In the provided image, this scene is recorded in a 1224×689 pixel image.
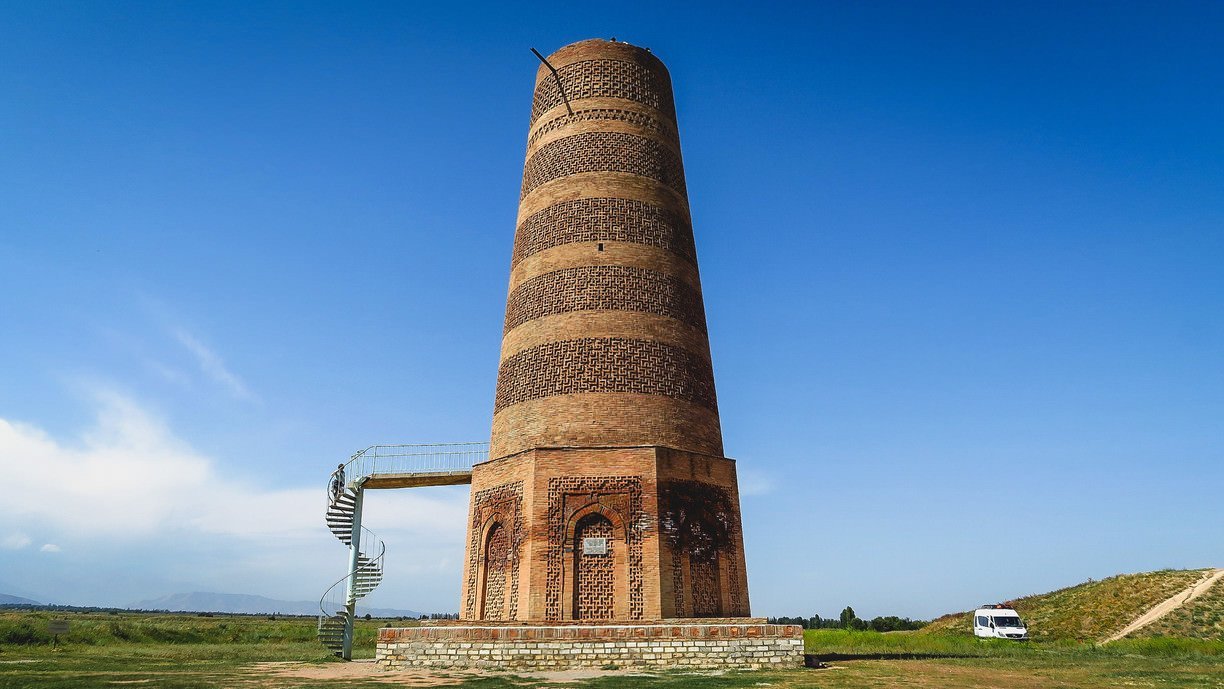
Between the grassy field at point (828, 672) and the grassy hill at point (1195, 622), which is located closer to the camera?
the grassy field at point (828, 672)

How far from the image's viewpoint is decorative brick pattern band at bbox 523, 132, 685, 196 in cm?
1625

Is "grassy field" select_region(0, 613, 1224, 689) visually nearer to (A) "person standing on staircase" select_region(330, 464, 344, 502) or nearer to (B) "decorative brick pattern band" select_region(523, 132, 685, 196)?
(A) "person standing on staircase" select_region(330, 464, 344, 502)

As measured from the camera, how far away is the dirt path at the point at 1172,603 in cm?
2381

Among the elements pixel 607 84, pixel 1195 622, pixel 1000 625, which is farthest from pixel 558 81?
pixel 1195 622

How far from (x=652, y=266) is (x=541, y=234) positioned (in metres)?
2.35

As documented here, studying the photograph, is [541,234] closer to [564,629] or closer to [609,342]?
[609,342]

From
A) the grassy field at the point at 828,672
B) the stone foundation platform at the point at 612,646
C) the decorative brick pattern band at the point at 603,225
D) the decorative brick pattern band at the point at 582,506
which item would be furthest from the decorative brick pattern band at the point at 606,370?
the grassy field at the point at 828,672

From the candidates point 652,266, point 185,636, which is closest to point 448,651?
point 652,266

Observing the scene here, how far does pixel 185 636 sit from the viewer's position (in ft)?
97.6

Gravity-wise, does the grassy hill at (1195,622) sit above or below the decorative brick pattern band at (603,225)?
below

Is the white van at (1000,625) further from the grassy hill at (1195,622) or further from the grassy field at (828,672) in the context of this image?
the grassy hill at (1195,622)

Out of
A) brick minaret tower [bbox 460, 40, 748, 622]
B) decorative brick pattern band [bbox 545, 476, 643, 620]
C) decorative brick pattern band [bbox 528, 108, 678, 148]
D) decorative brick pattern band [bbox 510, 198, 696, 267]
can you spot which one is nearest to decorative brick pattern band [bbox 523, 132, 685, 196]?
brick minaret tower [bbox 460, 40, 748, 622]

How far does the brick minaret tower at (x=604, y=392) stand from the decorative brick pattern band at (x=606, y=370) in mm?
26

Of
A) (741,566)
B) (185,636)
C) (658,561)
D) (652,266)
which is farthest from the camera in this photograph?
(185,636)
